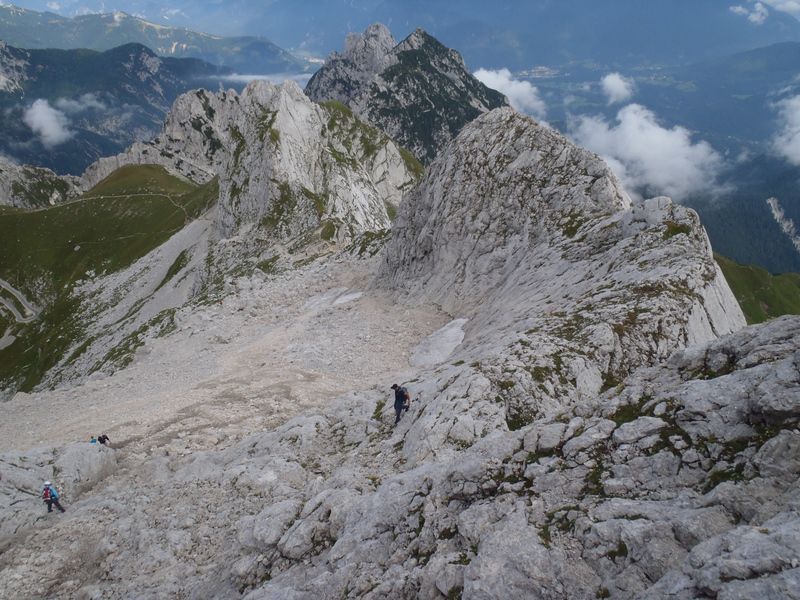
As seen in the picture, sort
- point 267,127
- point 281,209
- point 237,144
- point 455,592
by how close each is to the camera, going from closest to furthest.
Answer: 1. point 455,592
2. point 281,209
3. point 267,127
4. point 237,144

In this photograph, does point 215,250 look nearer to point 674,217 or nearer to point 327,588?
point 674,217

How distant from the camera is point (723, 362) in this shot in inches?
499

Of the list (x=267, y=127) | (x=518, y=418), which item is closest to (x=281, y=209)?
(x=267, y=127)

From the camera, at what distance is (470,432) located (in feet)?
55.2

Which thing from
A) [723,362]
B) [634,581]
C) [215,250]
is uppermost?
[215,250]

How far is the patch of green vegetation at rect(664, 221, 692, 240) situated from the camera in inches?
1075

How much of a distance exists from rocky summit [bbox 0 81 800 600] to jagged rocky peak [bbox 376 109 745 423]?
0.15 meters

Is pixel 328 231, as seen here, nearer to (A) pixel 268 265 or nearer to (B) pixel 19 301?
(A) pixel 268 265

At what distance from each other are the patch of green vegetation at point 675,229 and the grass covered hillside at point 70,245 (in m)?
113

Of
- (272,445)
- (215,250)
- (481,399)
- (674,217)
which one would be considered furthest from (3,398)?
(674,217)

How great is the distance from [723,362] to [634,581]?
7.33 meters

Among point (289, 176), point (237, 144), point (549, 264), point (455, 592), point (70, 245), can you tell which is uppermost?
point (70, 245)

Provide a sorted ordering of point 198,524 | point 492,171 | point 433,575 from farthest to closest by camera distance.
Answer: point 492,171 → point 198,524 → point 433,575

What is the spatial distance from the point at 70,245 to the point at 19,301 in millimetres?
24695
